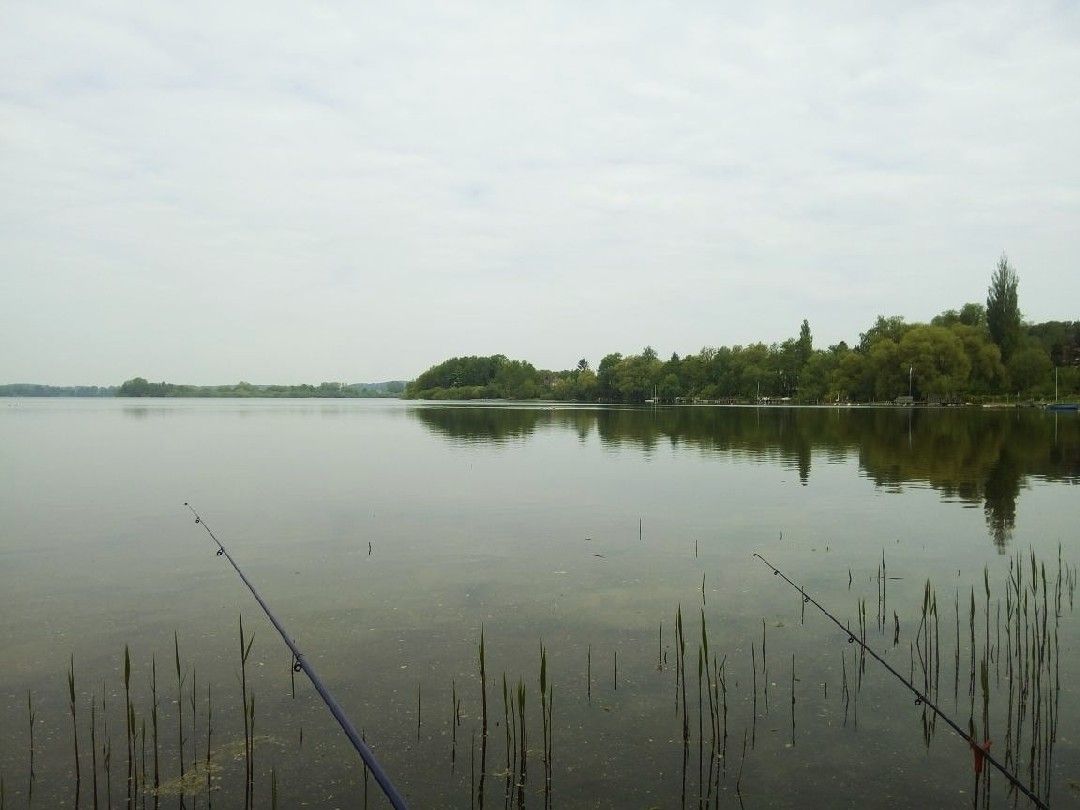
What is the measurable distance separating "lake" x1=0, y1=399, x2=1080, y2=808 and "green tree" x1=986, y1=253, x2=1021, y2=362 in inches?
5110

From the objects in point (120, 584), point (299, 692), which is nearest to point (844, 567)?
point (299, 692)

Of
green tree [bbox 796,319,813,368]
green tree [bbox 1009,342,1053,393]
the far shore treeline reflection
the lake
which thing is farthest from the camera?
green tree [bbox 796,319,813,368]

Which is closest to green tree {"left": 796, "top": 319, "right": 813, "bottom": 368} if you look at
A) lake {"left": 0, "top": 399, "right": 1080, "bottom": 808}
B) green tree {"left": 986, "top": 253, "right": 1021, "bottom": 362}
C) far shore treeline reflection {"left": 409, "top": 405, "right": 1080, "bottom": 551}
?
green tree {"left": 986, "top": 253, "right": 1021, "bottom": 362}

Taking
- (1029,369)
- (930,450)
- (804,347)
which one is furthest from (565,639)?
(804,347)

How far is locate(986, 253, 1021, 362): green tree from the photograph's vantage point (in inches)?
5502

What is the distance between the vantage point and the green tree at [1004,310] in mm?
139750

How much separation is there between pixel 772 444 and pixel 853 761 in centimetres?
4636

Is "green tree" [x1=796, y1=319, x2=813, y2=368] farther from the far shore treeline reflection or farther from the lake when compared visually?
the lake

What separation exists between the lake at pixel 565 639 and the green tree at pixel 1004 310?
130 metres

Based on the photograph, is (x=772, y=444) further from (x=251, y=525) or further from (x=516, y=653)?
(x=516, y=653)

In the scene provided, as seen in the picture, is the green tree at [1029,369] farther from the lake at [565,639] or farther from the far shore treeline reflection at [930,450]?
the lake at [565,639]

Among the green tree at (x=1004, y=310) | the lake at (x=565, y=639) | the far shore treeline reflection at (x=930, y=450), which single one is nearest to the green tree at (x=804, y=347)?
the green tree at (x=1004, y=310)

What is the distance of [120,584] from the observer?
15.5 metres

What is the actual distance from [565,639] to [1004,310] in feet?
515
